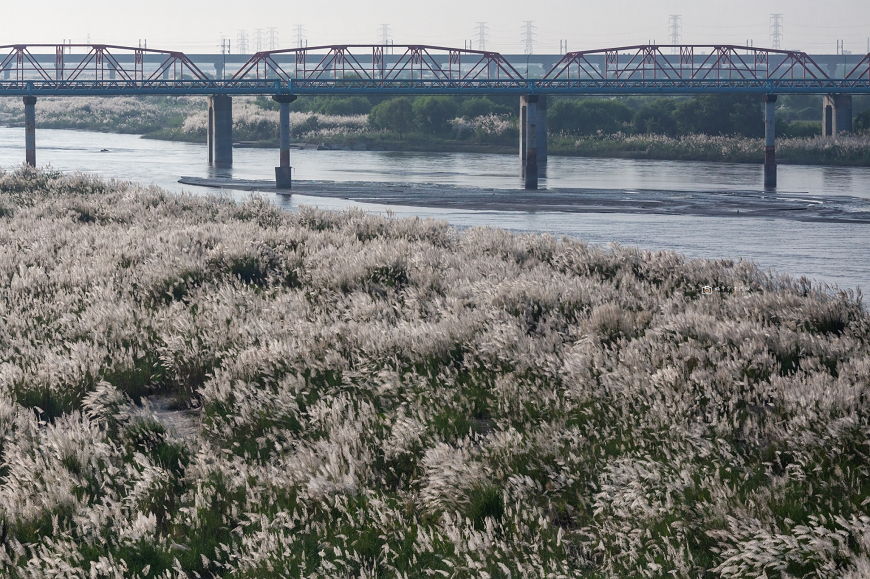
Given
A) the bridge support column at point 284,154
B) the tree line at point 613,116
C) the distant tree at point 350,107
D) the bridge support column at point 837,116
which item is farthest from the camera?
the distant tree at point 350,107

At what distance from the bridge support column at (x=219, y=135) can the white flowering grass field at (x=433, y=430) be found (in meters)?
55.5

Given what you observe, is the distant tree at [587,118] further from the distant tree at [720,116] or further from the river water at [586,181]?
the river water at [586,181]

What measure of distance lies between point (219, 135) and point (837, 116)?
47.1m

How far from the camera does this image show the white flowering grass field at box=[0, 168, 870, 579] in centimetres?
467

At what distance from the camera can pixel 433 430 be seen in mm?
6371

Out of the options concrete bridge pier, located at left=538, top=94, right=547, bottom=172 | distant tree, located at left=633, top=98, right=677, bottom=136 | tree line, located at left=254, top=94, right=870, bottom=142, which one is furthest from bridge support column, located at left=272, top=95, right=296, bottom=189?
distant tree, located at left=633, top=98, right=677, bottom=136

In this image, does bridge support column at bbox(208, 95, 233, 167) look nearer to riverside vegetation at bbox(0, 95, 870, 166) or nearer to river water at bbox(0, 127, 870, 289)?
river water at bbox(0, 127, 870, 289)

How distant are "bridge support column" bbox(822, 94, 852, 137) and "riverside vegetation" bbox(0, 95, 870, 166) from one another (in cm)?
94

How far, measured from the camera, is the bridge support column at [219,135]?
216ft

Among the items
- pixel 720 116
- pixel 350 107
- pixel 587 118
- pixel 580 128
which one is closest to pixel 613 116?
pixel 587 118

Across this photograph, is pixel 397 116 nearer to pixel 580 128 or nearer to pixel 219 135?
pixel 580 128

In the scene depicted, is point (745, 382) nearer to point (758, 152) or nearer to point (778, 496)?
point (778, 496)

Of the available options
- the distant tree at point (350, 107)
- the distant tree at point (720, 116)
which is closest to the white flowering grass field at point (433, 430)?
the distant tree at point (720, 116)

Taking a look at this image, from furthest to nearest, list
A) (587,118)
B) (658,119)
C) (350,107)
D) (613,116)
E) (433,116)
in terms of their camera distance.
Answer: (350,107)
(433,116)
(613,116)
(587,118)
(658,119)
